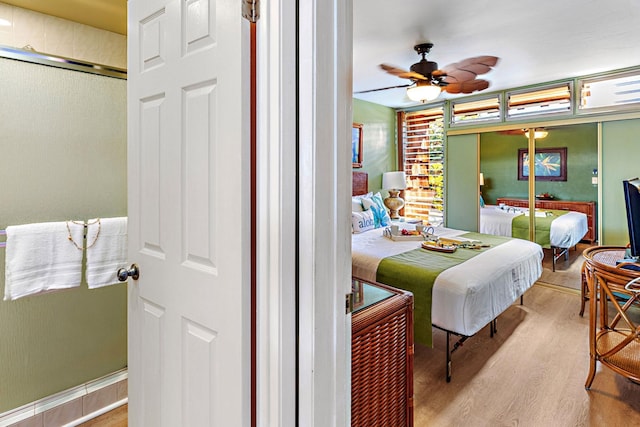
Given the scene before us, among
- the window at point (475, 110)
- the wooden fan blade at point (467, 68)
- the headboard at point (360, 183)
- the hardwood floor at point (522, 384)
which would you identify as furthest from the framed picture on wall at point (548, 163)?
the headboard at point (360, 183)

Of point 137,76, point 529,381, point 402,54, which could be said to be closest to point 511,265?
point 529,381

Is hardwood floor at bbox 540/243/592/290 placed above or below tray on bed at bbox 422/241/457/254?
below

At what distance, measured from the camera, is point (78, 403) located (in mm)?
1805

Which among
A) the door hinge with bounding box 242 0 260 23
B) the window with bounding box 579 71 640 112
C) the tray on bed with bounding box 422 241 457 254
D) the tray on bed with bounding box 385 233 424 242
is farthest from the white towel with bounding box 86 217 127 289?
the window with bounding box 579 71 640 112

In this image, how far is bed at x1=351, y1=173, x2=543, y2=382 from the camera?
2.21 meters

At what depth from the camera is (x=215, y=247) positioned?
103 centimetres

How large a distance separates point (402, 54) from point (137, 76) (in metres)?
2.61

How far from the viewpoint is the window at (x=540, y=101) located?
161 inches

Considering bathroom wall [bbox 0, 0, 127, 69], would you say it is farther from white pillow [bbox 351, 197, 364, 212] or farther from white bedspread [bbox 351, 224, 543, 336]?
white pillow [bbox 351, 197, 364, 212]

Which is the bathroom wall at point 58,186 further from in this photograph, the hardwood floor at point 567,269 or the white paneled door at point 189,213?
the hardwood floor at point 567,269

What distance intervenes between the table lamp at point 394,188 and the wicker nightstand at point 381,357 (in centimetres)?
362

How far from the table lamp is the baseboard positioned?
12.8 feet

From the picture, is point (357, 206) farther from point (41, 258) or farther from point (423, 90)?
point (41, 258)

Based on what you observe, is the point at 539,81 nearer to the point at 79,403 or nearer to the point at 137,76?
the point at 137,76
